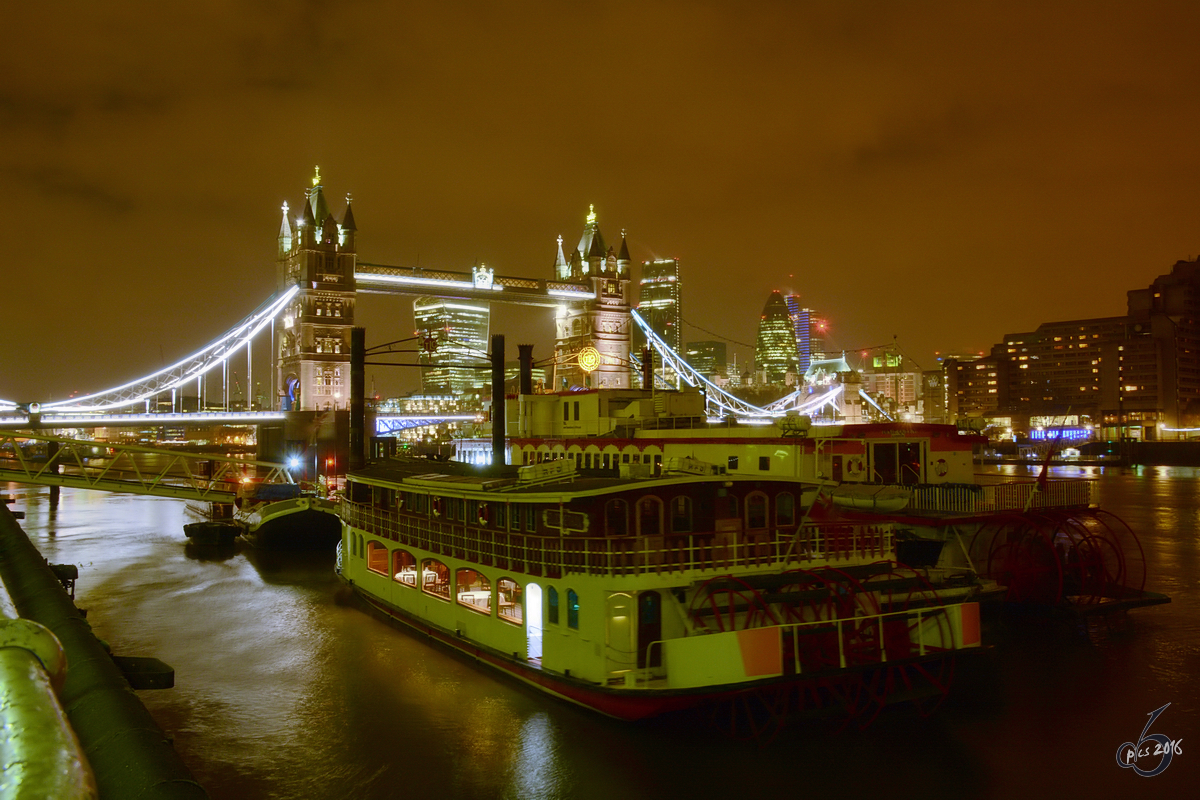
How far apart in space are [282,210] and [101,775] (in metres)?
80.5

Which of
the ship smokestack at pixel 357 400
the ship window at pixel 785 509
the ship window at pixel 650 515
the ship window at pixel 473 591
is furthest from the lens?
the ship smokestack at pixel 357 400

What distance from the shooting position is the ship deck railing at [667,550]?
13.5 metres

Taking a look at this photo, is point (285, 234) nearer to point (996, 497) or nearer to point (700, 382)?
point (700, 382)

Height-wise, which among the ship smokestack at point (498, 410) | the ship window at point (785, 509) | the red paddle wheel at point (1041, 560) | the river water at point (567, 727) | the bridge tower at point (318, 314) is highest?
the bridge tower at point (318, 314)

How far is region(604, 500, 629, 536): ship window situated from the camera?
44.9 feet

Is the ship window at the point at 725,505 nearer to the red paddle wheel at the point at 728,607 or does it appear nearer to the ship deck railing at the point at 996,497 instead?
the red paddle wheel at the point at 728,607

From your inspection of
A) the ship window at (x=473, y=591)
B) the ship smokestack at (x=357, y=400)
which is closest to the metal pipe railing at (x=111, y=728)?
the ship window at (x=473, y=591)

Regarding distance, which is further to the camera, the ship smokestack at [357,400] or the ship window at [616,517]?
the ship smokestack at [357,400]

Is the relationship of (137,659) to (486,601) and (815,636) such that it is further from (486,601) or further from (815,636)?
(486,601)

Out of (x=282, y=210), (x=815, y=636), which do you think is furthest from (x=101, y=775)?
(x=282, y=210)

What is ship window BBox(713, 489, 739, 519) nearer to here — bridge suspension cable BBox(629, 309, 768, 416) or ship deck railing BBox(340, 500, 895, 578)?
ship deck railing BBox(340, 500, 895, 578)

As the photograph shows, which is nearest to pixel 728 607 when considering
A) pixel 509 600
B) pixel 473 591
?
pixel 509 600

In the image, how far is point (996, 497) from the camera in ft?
78.6

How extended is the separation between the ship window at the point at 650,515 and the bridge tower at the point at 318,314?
5526 cm
